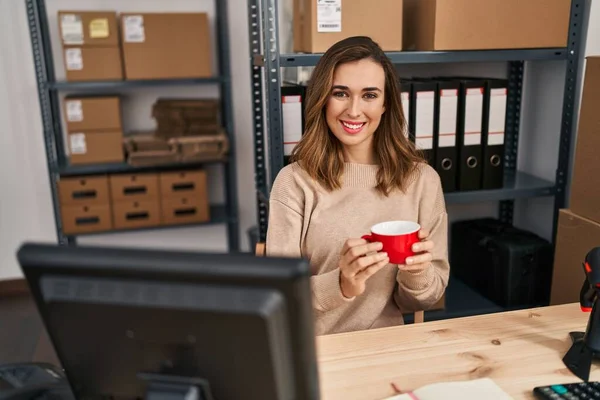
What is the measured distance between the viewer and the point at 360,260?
114cm

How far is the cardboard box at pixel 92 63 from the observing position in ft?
9.11

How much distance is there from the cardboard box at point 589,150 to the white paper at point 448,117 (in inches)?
18.2

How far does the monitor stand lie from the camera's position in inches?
26.8

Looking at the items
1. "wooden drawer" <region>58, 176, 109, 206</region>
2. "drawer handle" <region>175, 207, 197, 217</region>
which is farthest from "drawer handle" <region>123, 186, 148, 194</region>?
"drawer handle" <region>175, 207, 197, 217</region>

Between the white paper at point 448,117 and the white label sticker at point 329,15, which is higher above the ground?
the white label sticker at point 329,15

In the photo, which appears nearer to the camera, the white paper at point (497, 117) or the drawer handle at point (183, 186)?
the white paper at point (497, 117)

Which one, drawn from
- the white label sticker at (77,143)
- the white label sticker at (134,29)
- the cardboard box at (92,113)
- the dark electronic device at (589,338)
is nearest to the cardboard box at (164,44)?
the white label sticker at (134,29)

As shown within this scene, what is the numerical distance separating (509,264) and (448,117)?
23.3 inches

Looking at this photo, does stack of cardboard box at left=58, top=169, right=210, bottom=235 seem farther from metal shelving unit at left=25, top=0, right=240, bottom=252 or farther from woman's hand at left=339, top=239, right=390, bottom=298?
woman's hand at left=339, top=239, right=390, bottom=298

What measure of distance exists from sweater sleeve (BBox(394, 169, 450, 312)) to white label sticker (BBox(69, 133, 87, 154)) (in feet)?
6.62

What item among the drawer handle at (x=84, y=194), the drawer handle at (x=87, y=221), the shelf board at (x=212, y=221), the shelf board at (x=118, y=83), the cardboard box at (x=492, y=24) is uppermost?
the cardboard box at (x=492, y=24)

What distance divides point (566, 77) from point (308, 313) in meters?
1.80

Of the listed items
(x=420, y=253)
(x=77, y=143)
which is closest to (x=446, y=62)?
(x=420, y=253)

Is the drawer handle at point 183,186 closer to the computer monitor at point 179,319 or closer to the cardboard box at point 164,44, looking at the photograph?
the cardboard box at point 164,44
